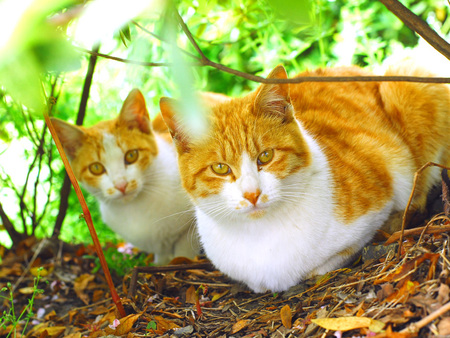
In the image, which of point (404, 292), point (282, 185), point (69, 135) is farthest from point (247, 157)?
point (69, 135)

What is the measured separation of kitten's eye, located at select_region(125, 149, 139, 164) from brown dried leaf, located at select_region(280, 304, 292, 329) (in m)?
1.58

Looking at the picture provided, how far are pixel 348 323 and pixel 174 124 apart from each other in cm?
120

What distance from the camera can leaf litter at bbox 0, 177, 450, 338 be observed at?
5.03ft

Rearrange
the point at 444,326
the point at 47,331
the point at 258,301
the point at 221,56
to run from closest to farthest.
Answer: the point at 444,326
the point at 258,301
the point at 47,331
the point at 221,56

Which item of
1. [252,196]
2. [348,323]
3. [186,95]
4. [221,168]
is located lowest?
[348,323]

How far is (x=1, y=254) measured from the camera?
344cm

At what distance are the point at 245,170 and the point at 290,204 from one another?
29 centimetres

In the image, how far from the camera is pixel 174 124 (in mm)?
2162

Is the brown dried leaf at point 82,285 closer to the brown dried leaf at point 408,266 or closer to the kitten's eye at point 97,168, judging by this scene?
the kitten's eye at point 97,168

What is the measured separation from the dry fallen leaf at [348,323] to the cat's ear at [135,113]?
2.00 metres

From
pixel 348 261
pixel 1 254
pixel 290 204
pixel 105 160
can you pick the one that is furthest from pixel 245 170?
pixel 1 254

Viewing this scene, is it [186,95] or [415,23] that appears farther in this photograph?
[415,23]

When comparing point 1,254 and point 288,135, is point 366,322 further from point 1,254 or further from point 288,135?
point 1,254

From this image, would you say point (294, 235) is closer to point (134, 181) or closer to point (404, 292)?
point (404, 292)
